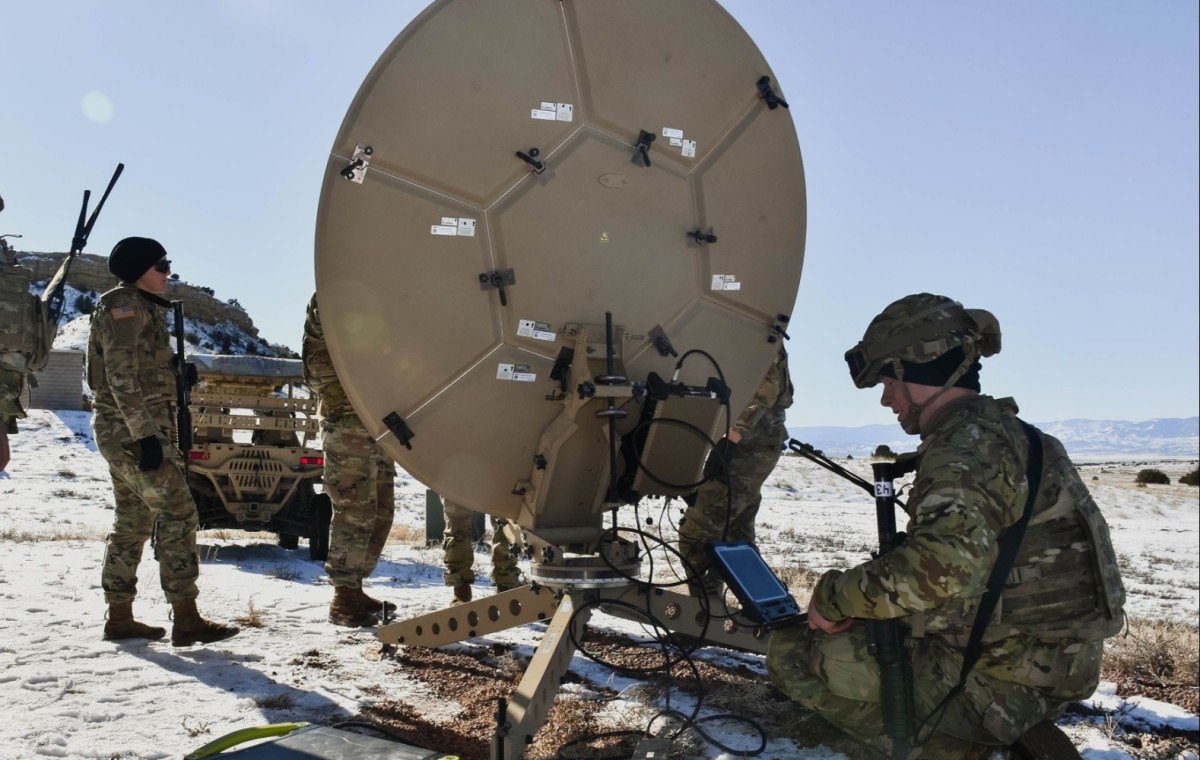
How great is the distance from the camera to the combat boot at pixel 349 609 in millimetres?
5426

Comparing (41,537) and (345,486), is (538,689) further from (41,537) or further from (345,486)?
(41,537)

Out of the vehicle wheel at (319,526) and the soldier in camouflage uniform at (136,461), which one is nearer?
the soldier in camouflage uniform at (136,461)

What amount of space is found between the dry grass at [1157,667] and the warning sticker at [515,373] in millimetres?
3183

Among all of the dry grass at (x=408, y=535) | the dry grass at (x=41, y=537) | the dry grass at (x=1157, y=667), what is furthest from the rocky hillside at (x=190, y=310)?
the dry grass at (x=1157, y=667)

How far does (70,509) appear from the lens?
1237 cm

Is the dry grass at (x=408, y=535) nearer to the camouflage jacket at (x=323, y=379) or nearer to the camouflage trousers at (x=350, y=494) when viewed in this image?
the camouflage trousers at (x=350, y=494)

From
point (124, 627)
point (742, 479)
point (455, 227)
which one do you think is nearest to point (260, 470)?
point (124, 627)

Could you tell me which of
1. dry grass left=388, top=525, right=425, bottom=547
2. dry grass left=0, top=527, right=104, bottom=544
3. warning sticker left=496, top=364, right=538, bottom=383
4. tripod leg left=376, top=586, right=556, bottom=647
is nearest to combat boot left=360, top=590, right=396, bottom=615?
tripod leg left=376, top=586, right=556, bottom=647

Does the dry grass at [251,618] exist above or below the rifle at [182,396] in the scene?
below

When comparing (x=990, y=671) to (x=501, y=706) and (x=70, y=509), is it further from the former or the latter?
(x=70, y=509)

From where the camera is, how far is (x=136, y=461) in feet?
15.8

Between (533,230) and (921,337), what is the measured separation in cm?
174

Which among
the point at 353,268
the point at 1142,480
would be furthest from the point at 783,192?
the point at 1142,480

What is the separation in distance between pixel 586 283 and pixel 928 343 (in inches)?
63.5
